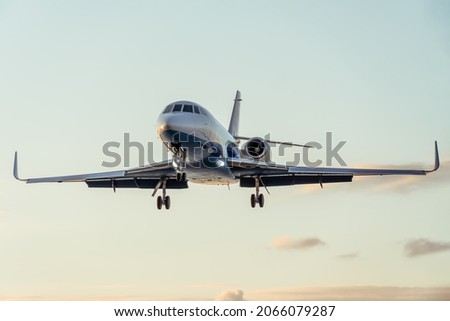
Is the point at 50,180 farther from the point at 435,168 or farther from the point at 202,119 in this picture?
the point at 435,168

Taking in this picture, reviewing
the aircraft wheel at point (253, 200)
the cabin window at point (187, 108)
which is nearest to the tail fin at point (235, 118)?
the aircraft wheel at point (253, 200)

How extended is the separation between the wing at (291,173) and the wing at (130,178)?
3343 millimetres

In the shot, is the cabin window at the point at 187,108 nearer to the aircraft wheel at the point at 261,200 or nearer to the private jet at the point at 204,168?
the private jet at the point at 204,168

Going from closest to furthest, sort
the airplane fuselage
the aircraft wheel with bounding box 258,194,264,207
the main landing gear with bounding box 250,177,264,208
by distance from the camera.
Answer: the airplane fuselage < the main landing gear with bounding box 250,177,264,208 < the aircraft wheel with bounding box 258,194,264,207

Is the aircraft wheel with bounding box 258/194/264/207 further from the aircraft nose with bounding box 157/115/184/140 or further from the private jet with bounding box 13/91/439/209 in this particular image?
the aircraft nose with bounding box 157/115/184/140

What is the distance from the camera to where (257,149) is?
178ft

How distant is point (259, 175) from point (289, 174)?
1.61m

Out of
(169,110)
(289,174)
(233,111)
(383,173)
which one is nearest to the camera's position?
(169,110)

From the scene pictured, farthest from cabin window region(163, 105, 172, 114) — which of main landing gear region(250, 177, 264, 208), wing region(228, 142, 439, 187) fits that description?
main landing gear region(250, 177, 264, 208)

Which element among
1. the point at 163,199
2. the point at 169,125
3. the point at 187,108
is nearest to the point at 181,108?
the point at 187,108

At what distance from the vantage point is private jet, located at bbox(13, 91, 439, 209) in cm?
4475

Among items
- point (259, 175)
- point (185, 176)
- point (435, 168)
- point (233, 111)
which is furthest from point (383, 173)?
point (233, 111)

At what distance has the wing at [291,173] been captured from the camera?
48.6 metres

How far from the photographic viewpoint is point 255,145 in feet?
178
